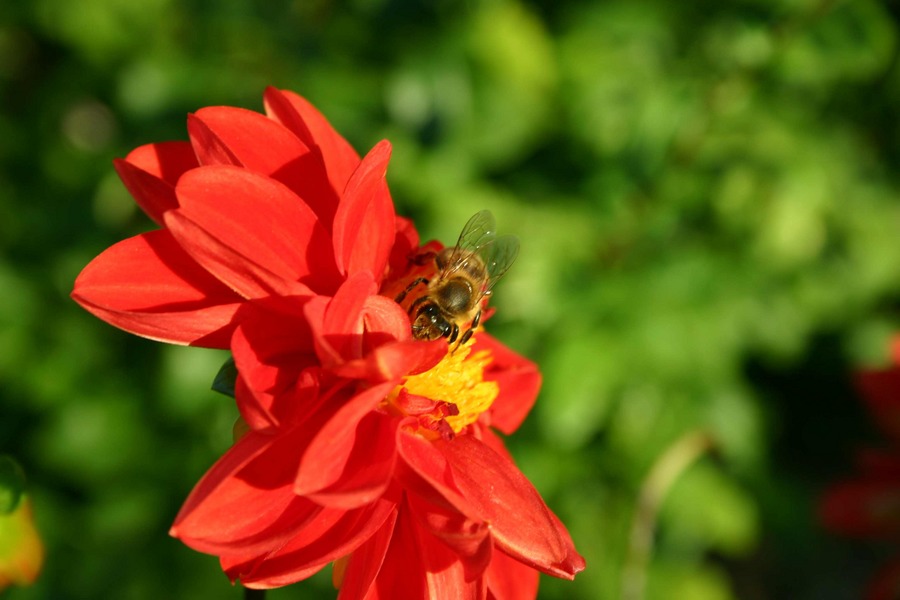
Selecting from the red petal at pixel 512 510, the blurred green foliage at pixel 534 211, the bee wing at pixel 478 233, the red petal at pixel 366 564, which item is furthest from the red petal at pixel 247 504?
the blurred green foliage at pixel 534 211

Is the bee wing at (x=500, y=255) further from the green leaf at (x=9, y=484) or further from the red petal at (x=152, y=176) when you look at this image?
the green leaf at (x=9, y=484)

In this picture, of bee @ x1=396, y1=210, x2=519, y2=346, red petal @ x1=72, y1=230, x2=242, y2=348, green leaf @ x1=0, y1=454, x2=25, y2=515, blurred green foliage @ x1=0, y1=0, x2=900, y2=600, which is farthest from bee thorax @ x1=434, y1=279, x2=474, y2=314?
blurred green foliage @ x1=0, y1=0, x2=900, y2=600

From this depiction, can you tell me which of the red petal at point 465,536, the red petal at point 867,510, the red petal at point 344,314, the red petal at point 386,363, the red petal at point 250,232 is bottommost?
the red petal at point 867,510

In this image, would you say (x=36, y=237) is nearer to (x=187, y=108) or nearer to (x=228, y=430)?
(x=187, y=108)

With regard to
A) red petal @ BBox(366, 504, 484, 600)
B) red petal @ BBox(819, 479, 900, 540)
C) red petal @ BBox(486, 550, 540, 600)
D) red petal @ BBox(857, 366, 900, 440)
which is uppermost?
red petal @ BBox(366, 504, 484, 600)

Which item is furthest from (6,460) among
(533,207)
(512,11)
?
(512,11)

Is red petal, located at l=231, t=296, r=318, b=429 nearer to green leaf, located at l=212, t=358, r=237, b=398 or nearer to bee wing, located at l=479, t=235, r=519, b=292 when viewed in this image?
green leaf, located at l=212, t=358, r=237, b=398
